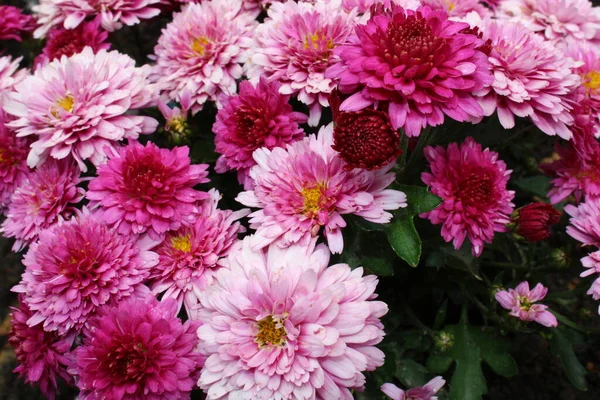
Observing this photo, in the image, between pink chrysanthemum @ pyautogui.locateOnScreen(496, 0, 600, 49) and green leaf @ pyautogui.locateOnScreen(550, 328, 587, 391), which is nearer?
green leaf @ pyautogui.locateOnScreen(550, 328, 587, 391)

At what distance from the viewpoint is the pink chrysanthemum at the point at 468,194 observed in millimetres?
1536

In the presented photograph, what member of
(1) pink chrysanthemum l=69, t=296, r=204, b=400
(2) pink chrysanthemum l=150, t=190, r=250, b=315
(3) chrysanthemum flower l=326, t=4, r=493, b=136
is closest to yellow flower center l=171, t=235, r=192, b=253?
(2) pink chrysanthemum l=150, t=190, r=250, b=315

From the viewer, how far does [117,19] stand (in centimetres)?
210

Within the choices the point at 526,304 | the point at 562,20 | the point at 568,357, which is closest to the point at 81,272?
the point at 526,304

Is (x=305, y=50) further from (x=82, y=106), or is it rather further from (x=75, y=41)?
(x=75, y=41)

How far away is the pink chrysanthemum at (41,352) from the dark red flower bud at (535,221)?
143cm

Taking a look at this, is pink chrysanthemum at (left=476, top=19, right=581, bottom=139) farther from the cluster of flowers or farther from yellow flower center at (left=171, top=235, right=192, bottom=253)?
yellow flower center at (left=171, top=235, right=192, bottom=253)

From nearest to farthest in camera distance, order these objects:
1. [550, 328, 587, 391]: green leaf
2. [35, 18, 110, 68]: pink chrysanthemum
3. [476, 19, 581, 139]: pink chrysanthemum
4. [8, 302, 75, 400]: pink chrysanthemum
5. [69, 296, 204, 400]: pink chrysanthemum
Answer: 1. [69, 296, 204, 400]: pink chrysanthemum
2. [476, 19, 581, 139]: pink chrysanthemum
3. [8, 302, 75, 400]: pink chrysanthemum
4. [550, 328, 587, 391]: green leaf
5. [35, 18, 110, 68]: pink chrysanthemum

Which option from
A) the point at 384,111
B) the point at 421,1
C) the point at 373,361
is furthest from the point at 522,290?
the point at 421,1

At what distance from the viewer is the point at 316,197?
1.48 m

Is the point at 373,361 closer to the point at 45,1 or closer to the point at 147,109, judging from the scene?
the point at 147,109

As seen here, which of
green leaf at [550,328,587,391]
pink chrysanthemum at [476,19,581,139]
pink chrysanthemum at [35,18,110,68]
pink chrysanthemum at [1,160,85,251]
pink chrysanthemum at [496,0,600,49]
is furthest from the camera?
pink chrysanthemum at [35,18,110,68]

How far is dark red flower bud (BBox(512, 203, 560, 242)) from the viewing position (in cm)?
158

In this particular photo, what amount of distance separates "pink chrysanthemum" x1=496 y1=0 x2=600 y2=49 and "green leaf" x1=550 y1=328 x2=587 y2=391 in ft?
3.56
